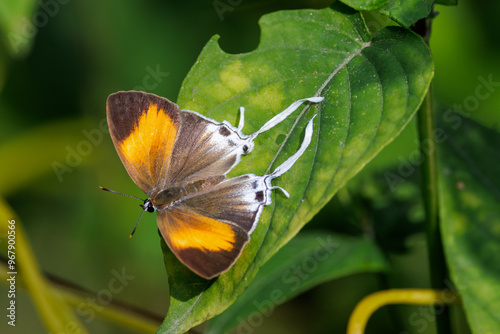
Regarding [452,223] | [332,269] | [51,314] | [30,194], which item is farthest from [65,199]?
[452,223]

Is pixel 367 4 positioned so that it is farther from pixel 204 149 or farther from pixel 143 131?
pixel 143 131

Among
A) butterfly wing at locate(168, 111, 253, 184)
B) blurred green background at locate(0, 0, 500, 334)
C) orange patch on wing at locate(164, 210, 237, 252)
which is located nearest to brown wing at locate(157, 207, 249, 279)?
orange patch on wing at locate(164, 210, 237, 252)

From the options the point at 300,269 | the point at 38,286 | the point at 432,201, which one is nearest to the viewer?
the point at 432,201

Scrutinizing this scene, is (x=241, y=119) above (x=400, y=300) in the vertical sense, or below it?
above

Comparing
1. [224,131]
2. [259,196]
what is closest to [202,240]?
[259,196]

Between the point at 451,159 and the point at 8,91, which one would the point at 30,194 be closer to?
the point at 8,91
